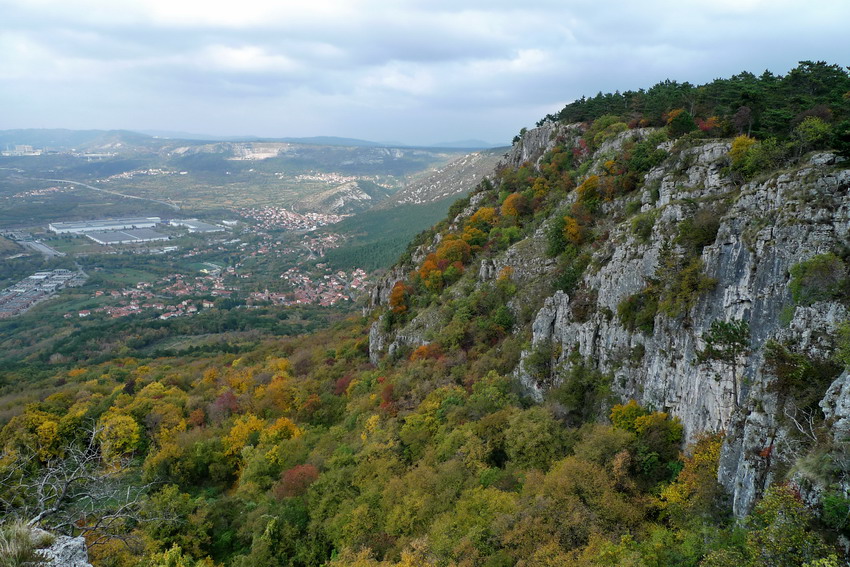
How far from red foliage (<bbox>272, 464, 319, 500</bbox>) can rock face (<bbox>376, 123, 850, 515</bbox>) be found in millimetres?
13375

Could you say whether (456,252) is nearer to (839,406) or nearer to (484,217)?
(484,217)

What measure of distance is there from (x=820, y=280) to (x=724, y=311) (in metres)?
3.12

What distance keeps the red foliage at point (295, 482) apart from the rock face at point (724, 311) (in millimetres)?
13375

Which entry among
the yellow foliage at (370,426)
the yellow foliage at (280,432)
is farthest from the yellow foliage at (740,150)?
the yellow foliage at (280,432)

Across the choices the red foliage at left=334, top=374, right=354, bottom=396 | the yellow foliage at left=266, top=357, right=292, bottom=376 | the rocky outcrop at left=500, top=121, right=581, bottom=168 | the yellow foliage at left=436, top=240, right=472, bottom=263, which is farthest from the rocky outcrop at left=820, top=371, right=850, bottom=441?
the yellow foliage at left=266, top=357, right=292, bottom=376

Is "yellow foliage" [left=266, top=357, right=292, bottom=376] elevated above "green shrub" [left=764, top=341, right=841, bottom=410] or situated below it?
below

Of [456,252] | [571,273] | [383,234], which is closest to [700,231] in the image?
[571,273]

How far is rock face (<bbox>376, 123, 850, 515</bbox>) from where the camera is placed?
12656 mm

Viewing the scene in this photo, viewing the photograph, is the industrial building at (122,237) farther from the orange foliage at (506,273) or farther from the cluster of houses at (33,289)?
the orange foliage at (506,273)

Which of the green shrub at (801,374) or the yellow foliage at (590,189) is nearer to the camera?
the green shrub at (801,374)

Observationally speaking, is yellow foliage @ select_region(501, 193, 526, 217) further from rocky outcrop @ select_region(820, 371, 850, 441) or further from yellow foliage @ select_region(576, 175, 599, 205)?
rocky outcrop @ select_region(820, 371, 850, 441)

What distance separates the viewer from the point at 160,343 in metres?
84.1

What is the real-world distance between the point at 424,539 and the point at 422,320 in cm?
2232

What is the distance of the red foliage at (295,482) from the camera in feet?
80.0
